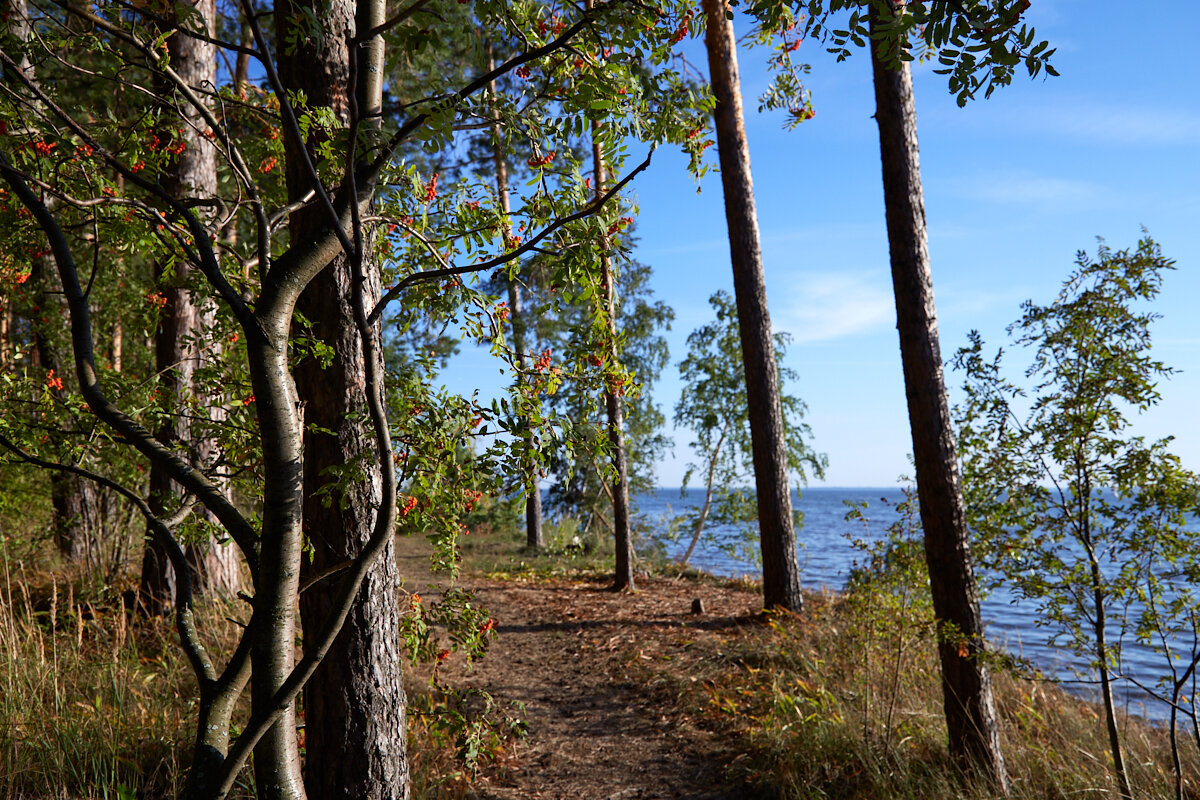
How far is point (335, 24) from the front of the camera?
10.2ft

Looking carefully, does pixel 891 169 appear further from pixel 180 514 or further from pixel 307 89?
pixel 180 514

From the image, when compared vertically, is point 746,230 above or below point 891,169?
above

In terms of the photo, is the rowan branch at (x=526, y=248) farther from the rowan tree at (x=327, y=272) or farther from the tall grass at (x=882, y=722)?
the tall grass at (x=882, y=722)

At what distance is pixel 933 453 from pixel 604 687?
11.6 ft

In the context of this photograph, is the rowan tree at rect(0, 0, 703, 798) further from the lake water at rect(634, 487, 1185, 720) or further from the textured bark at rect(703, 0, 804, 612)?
the textured bark at rect(703, 0, 804, 612)

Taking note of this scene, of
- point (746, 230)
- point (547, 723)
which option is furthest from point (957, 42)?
point (746, 230)

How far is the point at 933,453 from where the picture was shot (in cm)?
462

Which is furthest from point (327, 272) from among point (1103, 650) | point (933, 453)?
point (1103, 650)

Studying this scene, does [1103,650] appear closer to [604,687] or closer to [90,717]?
[604,687]

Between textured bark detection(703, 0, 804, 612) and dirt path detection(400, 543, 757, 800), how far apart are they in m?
0.80

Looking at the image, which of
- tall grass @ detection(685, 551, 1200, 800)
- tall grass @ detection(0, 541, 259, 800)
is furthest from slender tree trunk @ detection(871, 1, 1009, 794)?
tall grass @ detection(0, 541, 259, 800)

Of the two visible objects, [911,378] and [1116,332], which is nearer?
[1116,332]

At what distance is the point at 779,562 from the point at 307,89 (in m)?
6.64

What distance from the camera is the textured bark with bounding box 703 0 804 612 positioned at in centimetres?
804
